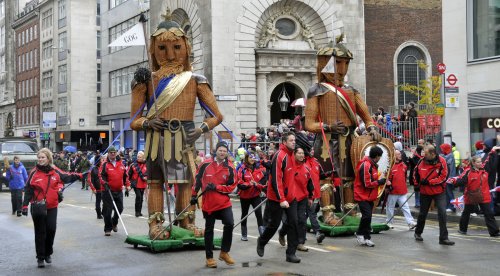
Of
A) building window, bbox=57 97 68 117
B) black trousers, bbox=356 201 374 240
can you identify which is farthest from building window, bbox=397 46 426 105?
building window, bbox=57 97 68 117

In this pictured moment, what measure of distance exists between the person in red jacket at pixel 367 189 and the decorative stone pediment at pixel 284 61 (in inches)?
940

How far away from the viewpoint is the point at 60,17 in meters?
69.1

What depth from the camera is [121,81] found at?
51.7 metres

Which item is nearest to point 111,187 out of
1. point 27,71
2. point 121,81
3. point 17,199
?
point 17,199

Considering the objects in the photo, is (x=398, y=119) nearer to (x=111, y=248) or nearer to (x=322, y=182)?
(x=322, y=182)

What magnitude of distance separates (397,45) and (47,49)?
4197 cm

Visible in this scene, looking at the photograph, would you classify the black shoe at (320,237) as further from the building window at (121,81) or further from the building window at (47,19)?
the building window at (47,19)

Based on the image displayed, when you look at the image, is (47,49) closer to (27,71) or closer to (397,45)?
(27,71)

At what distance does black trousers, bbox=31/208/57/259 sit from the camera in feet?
35.9

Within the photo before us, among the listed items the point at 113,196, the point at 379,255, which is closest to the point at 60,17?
the point at 113,196

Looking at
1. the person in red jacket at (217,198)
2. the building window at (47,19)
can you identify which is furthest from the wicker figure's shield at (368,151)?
the building window at (47,19)

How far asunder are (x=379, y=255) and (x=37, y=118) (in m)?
68.7

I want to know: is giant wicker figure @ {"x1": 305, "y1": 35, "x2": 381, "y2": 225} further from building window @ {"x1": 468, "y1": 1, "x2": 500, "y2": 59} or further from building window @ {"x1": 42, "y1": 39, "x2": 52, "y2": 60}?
building window @ {"x1": 42, "y1": 39, "x2": 52, "y2": 60}

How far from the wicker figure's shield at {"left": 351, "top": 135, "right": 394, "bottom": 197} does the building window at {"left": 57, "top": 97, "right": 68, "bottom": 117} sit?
189 feet
